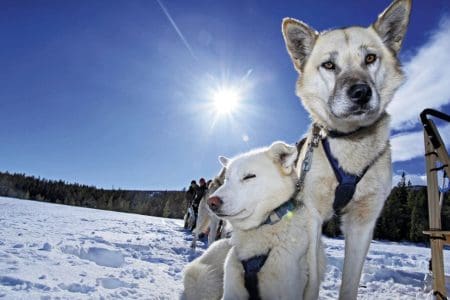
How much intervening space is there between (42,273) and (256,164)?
2.66m

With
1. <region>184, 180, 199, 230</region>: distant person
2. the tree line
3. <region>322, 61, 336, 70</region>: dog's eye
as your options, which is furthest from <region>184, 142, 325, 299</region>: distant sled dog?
the tree line

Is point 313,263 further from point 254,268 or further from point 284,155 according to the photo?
point 284,155

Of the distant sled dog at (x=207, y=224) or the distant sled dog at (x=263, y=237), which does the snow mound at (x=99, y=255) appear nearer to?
the distant sled dog at (x=263, y=237)

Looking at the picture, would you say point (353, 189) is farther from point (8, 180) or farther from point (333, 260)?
point (8, 180)

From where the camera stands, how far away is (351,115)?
97.9 inches

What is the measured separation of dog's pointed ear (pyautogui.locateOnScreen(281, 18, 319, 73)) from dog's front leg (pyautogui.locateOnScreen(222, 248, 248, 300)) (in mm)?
1967

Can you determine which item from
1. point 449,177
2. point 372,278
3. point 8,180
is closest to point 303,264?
point 449,177

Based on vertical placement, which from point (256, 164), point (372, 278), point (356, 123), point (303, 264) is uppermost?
point (356, 123)

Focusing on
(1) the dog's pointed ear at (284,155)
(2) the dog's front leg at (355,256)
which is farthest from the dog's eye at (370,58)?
(2) the dog's front leg at (355,256)

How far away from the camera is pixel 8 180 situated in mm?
50344

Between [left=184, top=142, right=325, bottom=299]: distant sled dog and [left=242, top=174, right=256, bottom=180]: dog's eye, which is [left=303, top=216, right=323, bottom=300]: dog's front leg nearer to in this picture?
[left=184, top=142, right=325, bottom=299]: distant sled dog

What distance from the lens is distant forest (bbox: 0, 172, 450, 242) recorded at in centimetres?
2381

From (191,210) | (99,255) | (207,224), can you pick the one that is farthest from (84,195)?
(99,255)

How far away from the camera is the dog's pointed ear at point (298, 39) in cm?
300
